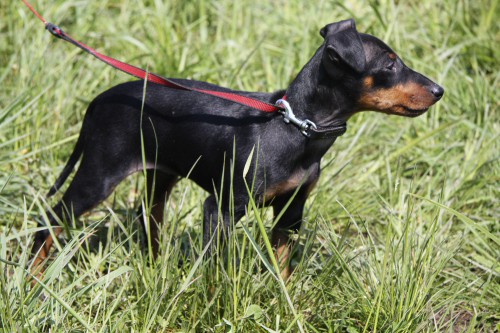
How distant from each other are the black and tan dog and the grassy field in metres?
0.16

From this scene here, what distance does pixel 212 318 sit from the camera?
3467 mm

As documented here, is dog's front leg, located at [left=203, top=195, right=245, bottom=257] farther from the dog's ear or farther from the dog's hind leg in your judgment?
the dog's ear

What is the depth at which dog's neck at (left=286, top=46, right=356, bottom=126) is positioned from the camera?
3.70m

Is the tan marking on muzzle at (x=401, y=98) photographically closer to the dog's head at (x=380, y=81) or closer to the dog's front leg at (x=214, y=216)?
the dog's head at (x=380, y=81)

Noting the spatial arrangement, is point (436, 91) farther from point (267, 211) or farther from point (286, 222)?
point (267, 211)

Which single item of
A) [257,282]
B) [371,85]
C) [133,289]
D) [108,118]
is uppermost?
[371,85]

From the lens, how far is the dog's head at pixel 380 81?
3.63 metres

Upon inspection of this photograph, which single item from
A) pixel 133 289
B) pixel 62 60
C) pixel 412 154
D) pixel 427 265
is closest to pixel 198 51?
pixel 62 60

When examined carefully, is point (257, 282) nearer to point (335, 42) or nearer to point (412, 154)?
point (335, 42)

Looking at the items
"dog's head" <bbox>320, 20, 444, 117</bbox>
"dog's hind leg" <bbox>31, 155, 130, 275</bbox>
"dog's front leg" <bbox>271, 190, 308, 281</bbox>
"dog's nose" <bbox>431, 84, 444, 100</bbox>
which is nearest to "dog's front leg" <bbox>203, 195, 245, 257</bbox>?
"dog's front leg" <bbox>271, 190, 308, 281</bbox>

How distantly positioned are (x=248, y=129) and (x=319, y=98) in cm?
38

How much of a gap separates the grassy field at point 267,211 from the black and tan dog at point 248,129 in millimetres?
159

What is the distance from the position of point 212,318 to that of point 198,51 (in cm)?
Answer: 323

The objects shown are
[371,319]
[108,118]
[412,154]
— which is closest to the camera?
[371,319]
